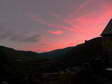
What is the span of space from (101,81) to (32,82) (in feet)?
29.0

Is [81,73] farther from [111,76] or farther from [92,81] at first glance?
[111,76]

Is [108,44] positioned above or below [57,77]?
above

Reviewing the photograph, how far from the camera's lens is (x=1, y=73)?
1923 inches

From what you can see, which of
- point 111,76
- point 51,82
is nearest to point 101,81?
point 111,76

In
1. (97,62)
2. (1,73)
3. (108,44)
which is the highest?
(108,44)

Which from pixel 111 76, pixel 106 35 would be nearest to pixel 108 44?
pixel 106 35

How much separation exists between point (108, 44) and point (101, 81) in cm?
816

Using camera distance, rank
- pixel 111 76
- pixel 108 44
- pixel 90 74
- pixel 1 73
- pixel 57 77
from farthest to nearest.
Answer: pixel 1 73, pixel 108 44, pixel 90 74, pixel 57 77, pixel 111 76

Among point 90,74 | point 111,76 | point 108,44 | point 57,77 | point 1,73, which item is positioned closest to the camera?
point 111,76

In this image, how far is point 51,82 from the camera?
21188 millimetres

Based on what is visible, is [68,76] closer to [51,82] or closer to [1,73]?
[51,82]

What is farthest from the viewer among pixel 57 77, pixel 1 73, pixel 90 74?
pixel 1 73

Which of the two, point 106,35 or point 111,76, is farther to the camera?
point 106,35

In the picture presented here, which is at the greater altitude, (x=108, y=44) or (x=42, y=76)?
(x=108, y=44)
